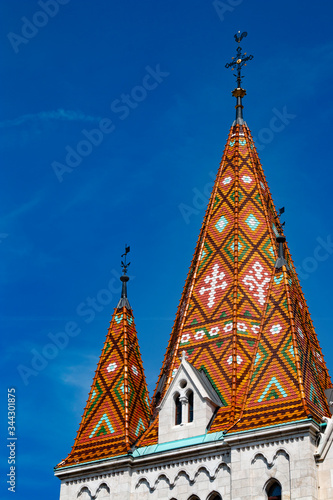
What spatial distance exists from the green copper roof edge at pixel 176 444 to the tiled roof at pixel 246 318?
0.29 meters

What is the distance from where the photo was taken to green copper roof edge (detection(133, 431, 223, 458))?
31.4 meters

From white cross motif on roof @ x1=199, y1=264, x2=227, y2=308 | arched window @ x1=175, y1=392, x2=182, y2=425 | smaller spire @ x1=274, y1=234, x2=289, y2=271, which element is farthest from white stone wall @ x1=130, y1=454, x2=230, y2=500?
smaller spire @ x1=274, y1=234, x2=289, y2=271

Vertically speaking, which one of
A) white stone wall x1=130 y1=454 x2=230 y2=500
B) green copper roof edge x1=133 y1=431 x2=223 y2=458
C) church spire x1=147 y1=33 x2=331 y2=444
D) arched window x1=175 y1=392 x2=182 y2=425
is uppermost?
church spire x1=147 y1=33 x2=331 y2=444

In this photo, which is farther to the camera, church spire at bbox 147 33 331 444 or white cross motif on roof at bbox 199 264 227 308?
white cross motif on roof at bbox 199 264 227 308

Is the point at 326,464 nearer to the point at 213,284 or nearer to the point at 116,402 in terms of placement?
the point at 116,402

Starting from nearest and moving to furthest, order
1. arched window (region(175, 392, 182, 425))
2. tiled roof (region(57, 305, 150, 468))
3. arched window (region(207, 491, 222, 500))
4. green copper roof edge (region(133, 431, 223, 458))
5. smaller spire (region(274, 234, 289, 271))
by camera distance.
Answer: arched window (region(207, 491, 222, 500))
green copper roof edge (region(133, 431, 223, 458))
arched window (region(175, 392, 182, 425))
tiled roof (region(57, 305, 150, 468))
smaller spire (region(274, 234, 289, 271))

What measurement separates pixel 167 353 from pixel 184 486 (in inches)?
224

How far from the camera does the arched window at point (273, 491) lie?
29.4 m

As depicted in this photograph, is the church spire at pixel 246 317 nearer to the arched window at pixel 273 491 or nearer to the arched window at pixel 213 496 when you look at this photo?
the arched window at pixel 273 491

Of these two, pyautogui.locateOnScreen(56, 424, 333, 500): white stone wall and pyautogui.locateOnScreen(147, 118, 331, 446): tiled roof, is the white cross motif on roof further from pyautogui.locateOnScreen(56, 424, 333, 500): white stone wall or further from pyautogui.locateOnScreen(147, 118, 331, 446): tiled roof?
pyautogui.locateOnScreen(56, 424, 333, 500): white stone wall

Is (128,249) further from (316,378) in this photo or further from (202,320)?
(316,378)

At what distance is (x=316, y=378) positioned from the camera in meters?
32.4

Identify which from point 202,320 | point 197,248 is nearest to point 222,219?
point 197,248

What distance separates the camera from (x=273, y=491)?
29.5m
